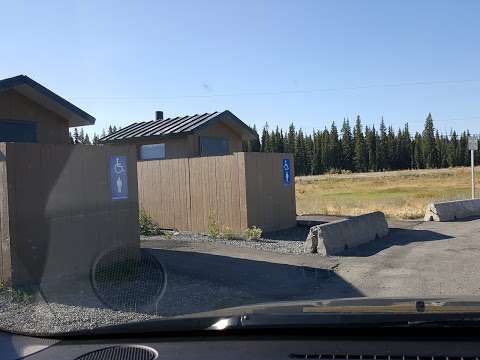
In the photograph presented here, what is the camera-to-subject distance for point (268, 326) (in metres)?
2.98

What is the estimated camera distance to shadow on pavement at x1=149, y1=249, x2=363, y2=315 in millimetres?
8312

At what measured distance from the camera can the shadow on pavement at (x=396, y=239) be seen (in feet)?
43.8

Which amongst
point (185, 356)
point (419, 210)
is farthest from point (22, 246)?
point (419, 210)

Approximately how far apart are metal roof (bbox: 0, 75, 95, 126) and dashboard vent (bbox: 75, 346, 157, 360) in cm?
1141

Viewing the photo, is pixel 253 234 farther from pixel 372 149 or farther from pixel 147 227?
pixel 372 149

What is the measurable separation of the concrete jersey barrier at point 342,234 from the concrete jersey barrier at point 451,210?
5138 millimetres

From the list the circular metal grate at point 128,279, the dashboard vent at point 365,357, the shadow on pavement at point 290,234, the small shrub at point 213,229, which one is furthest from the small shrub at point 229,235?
the dashboard vent at point 365,357

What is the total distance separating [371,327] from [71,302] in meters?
5.95

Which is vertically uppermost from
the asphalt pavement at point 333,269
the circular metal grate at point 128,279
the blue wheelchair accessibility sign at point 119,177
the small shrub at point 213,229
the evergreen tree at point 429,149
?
the evergreen tree at point 429,149

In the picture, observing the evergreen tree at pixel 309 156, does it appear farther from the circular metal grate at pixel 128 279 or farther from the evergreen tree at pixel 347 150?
the circular metal grate at pixel 128 279

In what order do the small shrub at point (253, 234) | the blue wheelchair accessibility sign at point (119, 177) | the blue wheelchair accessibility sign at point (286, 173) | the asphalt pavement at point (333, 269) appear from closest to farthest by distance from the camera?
the asphalt pavement at point (333, 269) < the blue wheelchair accessibility sign at point (119, 177) < the small shrub at point (253, 234) < the blue wheelchair accessibility sign at point (286, 173)

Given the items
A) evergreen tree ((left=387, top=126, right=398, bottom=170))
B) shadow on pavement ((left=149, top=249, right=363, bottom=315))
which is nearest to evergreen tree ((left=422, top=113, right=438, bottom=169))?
evergreen tree ((left=387, top=126, right=398, bottom=170))

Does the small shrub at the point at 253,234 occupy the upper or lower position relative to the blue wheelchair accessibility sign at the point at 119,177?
lower

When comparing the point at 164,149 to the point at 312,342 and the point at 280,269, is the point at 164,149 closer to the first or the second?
the point at 280,269
